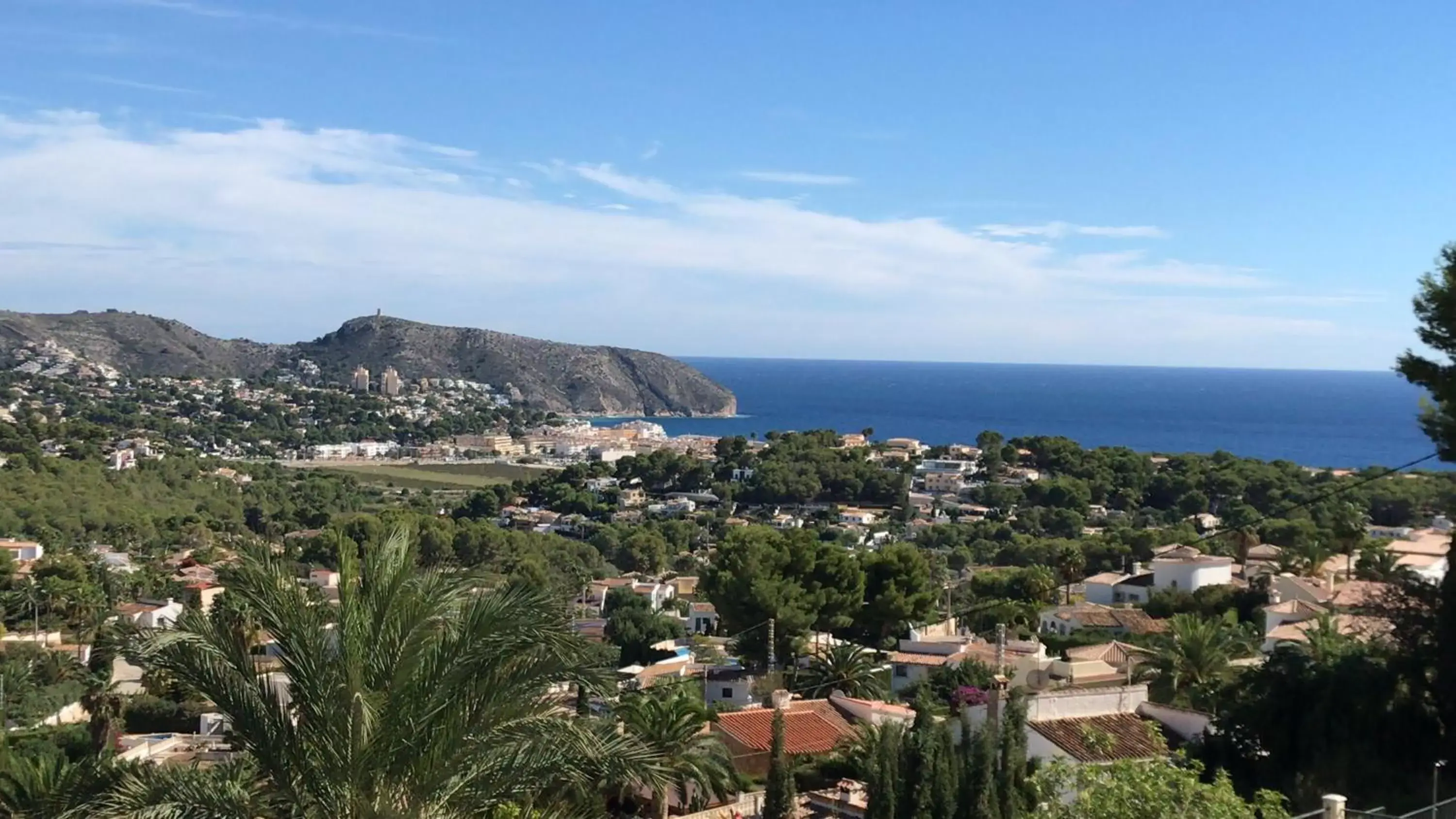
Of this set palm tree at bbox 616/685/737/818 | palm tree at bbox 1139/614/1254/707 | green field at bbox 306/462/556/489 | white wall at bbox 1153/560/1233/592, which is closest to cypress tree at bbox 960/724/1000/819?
palm tree at bbox 616/685/737/818

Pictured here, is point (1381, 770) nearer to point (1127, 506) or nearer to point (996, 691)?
point (996, 691)

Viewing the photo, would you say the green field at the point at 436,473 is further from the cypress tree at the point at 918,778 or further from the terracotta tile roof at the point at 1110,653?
the cypress tree at the point at 918,778

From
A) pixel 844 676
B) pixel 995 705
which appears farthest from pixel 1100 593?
pixel 995 705

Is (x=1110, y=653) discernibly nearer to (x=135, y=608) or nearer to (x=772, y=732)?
(x=772, y=732)

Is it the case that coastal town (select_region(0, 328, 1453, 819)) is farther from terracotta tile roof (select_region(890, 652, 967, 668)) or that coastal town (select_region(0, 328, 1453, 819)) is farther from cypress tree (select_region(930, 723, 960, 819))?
terracotta tile roof (select_region(890, 652, 967, 668))

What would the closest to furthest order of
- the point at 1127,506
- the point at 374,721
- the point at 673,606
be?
1. the point at 374,721
2. the point at 673,606
3. the point at 1127,506

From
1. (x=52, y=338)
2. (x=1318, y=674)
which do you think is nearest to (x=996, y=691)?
(x=1318, y=674)
